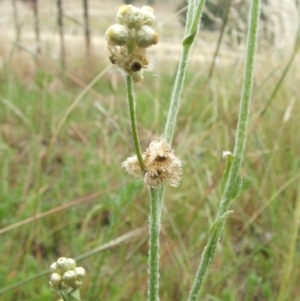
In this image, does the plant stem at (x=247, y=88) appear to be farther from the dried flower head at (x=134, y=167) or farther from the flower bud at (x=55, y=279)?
the flower bud at (x=55, y=279)

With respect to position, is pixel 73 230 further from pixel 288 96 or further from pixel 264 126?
pixel 288 96

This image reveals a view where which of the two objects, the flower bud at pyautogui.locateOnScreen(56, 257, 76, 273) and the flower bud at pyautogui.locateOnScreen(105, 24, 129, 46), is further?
the flower bud at pyautogui.locateOnScreen(56, 257, 76, 273)

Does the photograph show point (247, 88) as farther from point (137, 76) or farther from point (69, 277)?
point (69, 277)

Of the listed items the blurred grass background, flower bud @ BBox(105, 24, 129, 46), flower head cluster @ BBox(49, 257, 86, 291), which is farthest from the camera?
the blurred grass background

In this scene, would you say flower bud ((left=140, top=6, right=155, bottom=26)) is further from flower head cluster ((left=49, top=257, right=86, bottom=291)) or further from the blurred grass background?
the blurred grass background

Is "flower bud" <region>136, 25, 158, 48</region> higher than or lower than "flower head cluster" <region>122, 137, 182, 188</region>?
higher

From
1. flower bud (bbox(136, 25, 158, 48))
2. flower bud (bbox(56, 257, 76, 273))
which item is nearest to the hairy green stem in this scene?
flower bud (bbox(136, 25, 158, 48))

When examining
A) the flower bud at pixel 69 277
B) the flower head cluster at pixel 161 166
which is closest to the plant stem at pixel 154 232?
the flower head cluster at pixel 161 166

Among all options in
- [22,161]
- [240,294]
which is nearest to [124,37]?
[240,294]
